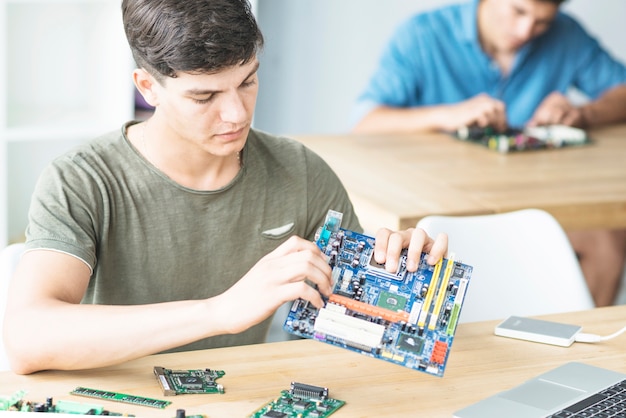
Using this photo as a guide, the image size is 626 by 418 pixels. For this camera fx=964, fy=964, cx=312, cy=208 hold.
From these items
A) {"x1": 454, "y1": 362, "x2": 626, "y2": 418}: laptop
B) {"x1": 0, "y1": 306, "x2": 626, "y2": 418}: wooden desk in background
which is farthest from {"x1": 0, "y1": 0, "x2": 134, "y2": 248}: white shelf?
{"x1": 454, "y1": 362, "x2": 626, "y2": 418}: laptop

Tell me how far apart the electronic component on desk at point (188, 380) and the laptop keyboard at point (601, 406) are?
50 centimetres

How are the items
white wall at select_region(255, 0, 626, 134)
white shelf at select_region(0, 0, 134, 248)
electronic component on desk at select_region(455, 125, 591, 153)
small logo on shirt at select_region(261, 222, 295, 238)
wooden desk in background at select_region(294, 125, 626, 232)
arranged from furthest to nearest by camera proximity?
white wall at select_region(255, 0, 626, 134)
white shelf at select_region(0, 0, 134, 248)
electronic component on desk at select_region(455, 125, 591, 153)
wooden desk in background at select_region(294, 125, 626, 232)
small logo on shirt at select_region(261, 222, 295, 238)

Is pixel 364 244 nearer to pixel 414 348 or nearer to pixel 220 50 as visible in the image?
pixel 414 348

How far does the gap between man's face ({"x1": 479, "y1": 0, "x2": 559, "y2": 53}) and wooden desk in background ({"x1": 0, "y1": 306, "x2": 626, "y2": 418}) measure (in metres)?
2.06

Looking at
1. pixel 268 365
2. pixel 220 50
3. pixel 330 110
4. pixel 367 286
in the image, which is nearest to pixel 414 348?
pixel 367 286

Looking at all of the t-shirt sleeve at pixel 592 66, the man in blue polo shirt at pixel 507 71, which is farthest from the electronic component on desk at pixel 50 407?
the t-shirt sleeve at pixel 592 66

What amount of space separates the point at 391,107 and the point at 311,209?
176 centimetres

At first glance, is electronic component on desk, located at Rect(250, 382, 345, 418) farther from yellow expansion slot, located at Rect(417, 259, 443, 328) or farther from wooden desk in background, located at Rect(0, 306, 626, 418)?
yellow expansion slot, located at Rect(417, 259, 443, 328)

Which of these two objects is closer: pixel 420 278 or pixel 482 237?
pixel 420 278

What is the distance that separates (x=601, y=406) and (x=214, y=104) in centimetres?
79

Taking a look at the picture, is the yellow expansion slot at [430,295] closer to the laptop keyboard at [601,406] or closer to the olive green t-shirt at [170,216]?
the laptop keyboard at [601,406]

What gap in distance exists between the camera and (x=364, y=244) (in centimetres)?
156

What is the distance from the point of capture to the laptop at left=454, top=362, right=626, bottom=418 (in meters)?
1.40

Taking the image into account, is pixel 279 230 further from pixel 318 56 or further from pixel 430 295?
pixel 318 56
